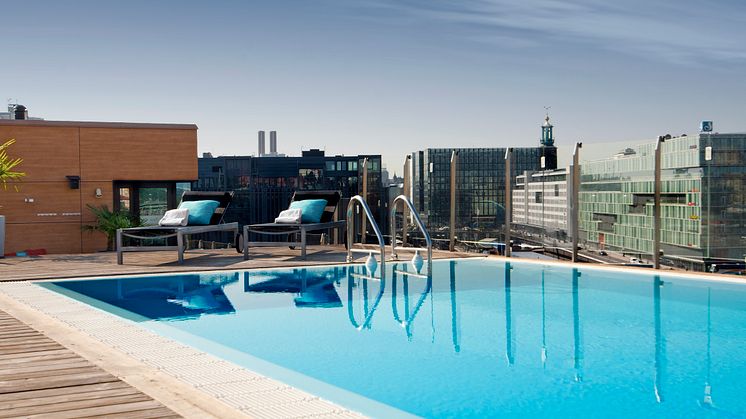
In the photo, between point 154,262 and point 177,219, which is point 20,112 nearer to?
point 177,219

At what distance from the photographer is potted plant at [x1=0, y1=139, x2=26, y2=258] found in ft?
34.9

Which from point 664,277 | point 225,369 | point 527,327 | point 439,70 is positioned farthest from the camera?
point 439,70

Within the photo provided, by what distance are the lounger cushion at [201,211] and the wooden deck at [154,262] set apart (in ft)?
1.64

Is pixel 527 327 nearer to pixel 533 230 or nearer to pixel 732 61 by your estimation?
pixel 533 230

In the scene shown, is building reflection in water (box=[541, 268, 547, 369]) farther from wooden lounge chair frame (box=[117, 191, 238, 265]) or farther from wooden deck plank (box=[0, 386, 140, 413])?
wooden lounge chair frame (box=[117, 191, 238, 265])

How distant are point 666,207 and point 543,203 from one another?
3.11m

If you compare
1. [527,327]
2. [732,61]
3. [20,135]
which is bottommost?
[527,327]

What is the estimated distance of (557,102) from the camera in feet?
91.3

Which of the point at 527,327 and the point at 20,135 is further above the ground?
the point at 20,135

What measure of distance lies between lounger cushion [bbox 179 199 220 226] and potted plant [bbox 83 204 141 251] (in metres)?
1.76

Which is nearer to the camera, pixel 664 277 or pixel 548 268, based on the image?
pixel 664 277

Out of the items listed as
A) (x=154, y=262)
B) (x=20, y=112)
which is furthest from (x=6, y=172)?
(x=20, y=112)

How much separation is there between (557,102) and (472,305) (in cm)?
2251

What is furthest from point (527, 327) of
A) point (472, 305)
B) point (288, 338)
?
point (288, 338)
